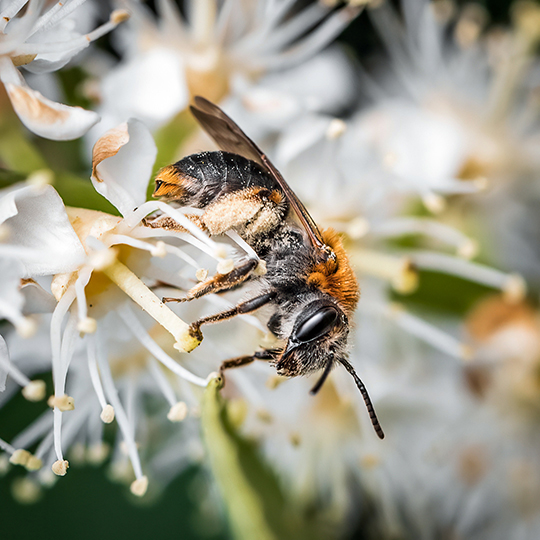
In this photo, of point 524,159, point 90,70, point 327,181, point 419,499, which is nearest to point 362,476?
point 419,499

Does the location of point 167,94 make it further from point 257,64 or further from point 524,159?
point 524,159

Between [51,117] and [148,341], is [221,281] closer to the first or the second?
[148,341]

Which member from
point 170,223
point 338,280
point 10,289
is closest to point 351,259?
point 338,280

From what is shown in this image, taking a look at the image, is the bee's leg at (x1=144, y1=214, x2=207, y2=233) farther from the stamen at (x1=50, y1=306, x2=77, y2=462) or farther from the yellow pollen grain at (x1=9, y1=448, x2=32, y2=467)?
the yellow pollen grain at (x1=9, y1=448, x2=32, y2=467)

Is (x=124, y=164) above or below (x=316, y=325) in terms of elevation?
above

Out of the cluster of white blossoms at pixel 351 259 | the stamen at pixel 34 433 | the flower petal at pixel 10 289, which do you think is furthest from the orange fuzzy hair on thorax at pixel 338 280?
the stamen at pixel 34 433

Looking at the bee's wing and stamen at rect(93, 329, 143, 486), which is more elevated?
the bee's wing

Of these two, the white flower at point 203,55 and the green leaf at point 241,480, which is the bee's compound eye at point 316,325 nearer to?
the green leaf at point 241,480

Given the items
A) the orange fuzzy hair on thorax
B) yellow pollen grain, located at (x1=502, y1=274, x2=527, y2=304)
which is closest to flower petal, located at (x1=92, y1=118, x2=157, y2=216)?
the orange fuzzy hair on thorax
